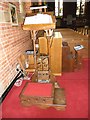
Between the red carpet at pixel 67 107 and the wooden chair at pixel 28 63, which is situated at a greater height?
the wooden chair at pixel 28 63

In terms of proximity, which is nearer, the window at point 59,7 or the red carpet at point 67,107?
the red carpet at point 67,107

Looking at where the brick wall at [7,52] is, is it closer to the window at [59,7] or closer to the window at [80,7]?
the window at [59,7]

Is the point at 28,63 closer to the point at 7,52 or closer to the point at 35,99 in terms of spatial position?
the point at 7,52

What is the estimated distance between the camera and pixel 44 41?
3.66m

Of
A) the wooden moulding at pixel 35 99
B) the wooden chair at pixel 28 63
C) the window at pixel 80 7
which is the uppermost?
the window at pixel 80 7

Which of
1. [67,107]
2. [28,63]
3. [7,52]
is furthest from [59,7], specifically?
[67,107]

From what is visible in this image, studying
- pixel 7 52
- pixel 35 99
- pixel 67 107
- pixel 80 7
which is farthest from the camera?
pixel 80 7

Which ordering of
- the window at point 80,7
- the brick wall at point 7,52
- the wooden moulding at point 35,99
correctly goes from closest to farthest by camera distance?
the wooden moulding at point 35,99
the brick wall at point 7,52
the window at point 80,7

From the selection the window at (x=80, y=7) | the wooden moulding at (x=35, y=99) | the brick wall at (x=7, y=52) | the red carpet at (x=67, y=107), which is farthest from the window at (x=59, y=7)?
the wooden moulding at (x=35, y=99)

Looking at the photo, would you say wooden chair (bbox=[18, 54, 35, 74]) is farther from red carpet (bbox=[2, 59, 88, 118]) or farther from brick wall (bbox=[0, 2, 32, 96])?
red carpet (bbox=[2, 59, 88, 118])

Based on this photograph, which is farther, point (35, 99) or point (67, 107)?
point (67, 107)

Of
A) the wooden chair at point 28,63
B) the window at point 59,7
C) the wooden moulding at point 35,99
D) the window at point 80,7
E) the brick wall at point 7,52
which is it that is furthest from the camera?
the window at point 59,7

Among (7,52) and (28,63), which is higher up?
(7,52)

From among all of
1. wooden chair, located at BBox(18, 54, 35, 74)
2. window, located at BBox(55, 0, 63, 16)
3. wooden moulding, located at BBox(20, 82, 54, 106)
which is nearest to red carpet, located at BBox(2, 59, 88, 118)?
wooden moulding, located at BBox(20, 82, 54, 106)
